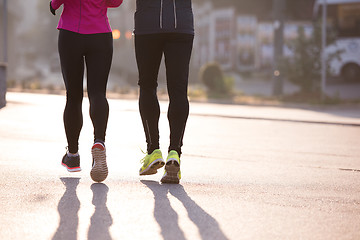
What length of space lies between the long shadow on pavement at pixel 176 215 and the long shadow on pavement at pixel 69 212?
458mm

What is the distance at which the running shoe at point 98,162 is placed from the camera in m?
4.76

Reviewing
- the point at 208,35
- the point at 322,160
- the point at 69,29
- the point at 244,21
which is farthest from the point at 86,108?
the point at 208,35

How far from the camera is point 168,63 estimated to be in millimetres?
4930

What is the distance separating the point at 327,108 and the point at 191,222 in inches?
550

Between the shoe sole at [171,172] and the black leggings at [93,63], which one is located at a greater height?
the black leggings at [93,63]

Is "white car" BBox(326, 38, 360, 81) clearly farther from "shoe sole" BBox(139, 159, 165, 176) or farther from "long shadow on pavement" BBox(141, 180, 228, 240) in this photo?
"long shadow on pavement" BBox(141, 180, 228, 240)

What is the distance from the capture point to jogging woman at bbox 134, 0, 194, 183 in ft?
16.0

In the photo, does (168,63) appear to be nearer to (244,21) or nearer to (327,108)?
(327,108)

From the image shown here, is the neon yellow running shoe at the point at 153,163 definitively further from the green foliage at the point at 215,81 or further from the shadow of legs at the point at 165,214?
the green foliage at the point at 215,81

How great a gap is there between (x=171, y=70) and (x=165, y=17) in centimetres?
38

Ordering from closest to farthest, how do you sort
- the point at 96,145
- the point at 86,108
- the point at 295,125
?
the point at 96,145 < the point at 295,125 < the point at 86,108

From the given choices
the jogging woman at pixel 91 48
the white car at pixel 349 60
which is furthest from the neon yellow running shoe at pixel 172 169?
the white car at pixel 349 60

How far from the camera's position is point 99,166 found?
4.80 meters

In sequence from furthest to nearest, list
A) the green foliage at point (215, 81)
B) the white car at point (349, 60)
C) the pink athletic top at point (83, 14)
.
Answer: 1. the white car at point (349, 60)
2. the green foliage at point (215, 81)
3. the pink athletic top at point (83, 14)
